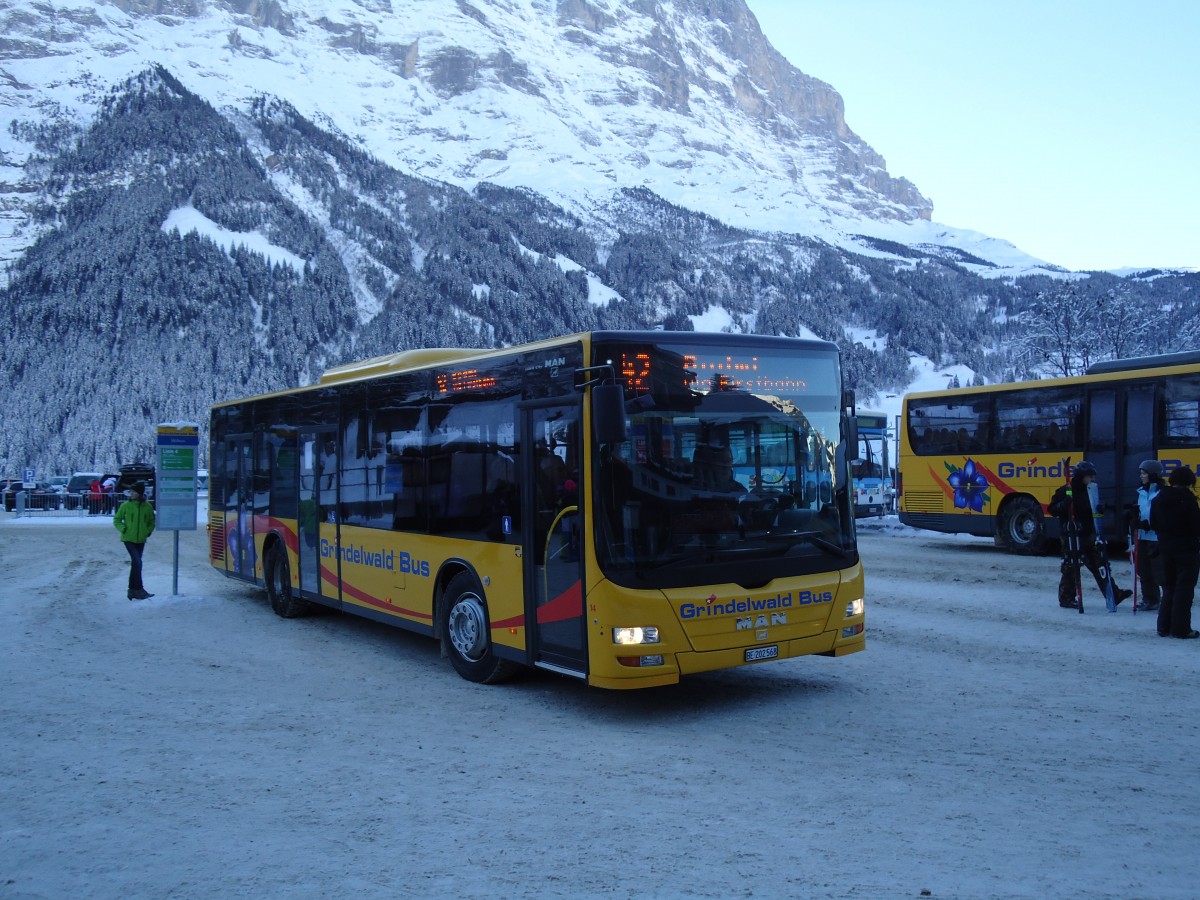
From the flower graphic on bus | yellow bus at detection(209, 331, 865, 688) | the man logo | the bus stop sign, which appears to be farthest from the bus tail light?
the flower graphic on bus

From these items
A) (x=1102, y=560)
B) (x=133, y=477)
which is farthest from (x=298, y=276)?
(x=1102, y=560)

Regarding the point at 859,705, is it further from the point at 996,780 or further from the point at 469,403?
the point at 469,403

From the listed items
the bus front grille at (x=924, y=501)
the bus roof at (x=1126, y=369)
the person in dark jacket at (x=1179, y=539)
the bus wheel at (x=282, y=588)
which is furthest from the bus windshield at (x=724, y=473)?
the bus front grille at (x=924, y=501)

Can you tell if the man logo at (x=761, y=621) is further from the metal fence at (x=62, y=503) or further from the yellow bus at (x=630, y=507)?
the metal fence at (x=62, y=503)

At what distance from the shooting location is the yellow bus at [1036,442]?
51.7 ft

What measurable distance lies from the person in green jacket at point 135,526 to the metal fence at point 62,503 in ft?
95.3

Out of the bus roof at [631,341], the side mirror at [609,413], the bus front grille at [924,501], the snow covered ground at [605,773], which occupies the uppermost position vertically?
the bus roof at [631,341]

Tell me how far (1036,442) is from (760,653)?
1274 centimetres

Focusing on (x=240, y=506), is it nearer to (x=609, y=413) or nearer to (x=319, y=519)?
(x=319, y=519)

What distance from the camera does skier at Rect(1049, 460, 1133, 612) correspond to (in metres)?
11.8

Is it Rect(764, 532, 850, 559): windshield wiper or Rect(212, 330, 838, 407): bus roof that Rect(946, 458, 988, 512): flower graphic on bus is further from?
Rect(764, 532, 850, 559): windshield wiper

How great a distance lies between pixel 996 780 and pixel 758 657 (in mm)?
1942

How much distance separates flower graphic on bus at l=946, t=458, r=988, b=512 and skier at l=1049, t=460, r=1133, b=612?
6.90 metres

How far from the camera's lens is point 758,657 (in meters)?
7.18
